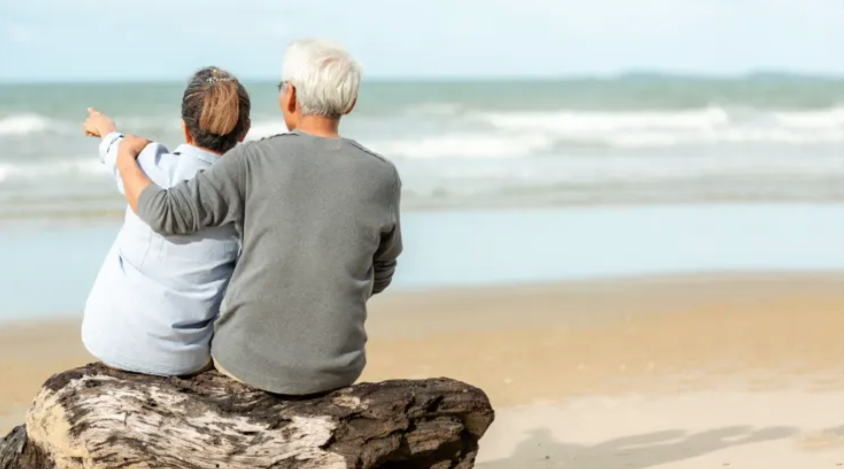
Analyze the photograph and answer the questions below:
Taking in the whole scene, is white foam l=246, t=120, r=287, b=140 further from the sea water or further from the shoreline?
the sea water

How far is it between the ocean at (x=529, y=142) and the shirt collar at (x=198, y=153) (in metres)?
9.31

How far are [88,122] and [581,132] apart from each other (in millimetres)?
21092

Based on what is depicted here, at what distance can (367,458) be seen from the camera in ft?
10.7

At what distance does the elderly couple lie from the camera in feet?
10.1

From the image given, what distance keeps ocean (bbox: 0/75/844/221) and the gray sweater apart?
9481mm

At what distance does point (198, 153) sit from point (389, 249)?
59 centimetres

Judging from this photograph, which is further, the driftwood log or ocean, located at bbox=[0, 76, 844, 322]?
ocean, located at bbox=[0, 76, 844, 322]

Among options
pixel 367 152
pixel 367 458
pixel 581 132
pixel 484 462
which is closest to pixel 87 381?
pixel 367 458

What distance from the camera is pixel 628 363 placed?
677 cm

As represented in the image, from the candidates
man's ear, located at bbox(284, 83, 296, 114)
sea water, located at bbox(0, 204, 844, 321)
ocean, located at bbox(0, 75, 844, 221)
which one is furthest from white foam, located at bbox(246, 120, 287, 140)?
man's ear, located at bbox(284, 83, 296, 114)

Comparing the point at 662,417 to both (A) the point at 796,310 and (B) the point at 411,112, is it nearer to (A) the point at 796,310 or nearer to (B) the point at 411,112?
(A) the point at 796,310

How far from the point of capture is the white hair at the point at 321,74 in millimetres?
3062

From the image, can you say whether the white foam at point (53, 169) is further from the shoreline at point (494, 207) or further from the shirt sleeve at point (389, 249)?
the shirt sleeve at point (389, 249)

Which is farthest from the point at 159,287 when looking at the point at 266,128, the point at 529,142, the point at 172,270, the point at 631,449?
the point at 266,128
